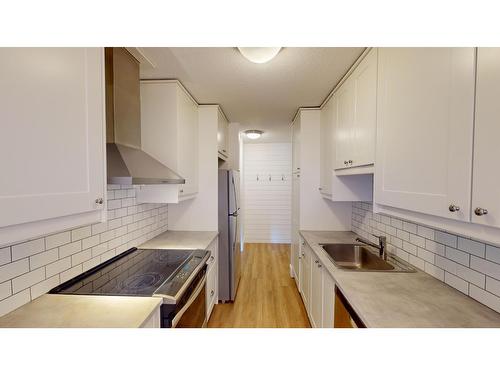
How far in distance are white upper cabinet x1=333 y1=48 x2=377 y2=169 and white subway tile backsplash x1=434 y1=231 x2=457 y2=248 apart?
55cm

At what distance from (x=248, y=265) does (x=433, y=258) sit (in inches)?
120

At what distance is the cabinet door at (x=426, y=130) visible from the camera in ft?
2.37

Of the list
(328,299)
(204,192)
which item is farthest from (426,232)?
(204,192)

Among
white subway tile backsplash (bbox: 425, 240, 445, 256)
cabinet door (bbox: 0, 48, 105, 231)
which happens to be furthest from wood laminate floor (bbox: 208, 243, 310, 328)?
cabinet door (bbox: 0, 48, 105, 231)

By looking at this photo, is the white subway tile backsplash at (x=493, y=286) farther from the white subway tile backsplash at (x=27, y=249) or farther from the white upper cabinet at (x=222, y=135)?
the white upper cabinet at (x=222, y=135)

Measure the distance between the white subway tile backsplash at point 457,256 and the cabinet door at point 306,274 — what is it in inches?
47.1

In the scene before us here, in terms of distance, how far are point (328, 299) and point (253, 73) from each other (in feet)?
5.95

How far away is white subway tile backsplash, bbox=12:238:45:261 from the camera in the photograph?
97 centimetres

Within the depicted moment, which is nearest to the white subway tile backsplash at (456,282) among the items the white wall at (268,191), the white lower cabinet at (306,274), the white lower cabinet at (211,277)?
the white lower cabinet at (306,274)

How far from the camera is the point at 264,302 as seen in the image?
8.95 feet

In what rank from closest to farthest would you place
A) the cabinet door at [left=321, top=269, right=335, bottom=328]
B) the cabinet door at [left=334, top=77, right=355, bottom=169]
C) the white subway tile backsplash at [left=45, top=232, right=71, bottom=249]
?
the white subway tile backsplash at [left=45, top=232, right=71, bottom=249] < the cabinet door at [left=321, top=269, right=335, bottom=328] < the cabinet door at [left=334, top=77, right=355, bottom=169]

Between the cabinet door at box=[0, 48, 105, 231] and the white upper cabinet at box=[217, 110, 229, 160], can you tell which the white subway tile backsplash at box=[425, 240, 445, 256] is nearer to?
the cabinet door at box=[0, 48, 105, 231]
